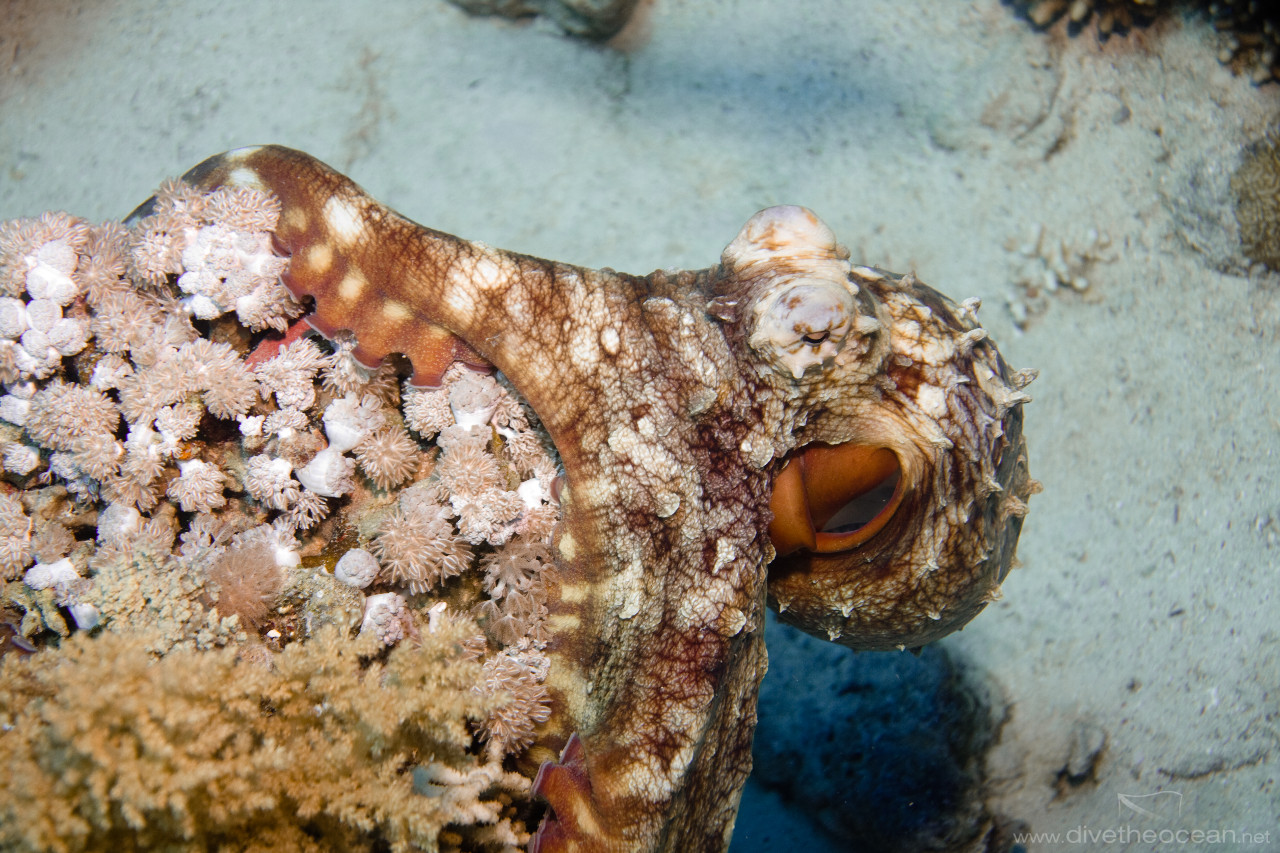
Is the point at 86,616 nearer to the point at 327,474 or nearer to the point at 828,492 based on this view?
the point at 327,474

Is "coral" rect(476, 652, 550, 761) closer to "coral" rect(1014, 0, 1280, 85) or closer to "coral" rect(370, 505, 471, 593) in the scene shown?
"coral" rect(370, 505, 471, 593)

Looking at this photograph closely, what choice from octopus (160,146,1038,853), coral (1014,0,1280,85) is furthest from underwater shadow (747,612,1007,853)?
coral (1014,0,1280,85)

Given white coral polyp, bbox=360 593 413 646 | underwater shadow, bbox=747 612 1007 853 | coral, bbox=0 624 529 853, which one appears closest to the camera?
coral, bbox=0 624 529 853

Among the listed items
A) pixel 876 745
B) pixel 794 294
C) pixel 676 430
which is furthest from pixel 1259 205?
pixel 676 430

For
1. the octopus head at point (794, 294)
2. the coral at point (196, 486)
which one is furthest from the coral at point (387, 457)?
the octopus head at point (794, 294)

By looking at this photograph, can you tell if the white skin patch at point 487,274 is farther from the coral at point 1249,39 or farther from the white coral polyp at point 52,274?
the coral at point 1249,39

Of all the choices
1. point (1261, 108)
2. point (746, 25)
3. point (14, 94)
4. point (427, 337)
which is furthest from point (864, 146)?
point (14, 94)

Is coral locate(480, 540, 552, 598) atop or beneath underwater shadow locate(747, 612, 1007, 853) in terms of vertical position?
atop
